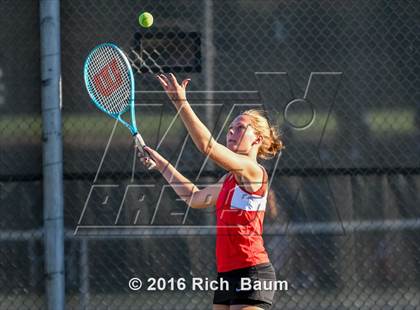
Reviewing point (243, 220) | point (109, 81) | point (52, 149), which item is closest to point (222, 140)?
point (109, 81)

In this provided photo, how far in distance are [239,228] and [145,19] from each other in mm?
1605

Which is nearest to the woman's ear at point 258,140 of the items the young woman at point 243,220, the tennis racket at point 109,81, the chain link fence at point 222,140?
the young woman at point 243,220

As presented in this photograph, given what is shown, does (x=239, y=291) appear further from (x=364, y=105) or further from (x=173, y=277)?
(x=364, y=105)

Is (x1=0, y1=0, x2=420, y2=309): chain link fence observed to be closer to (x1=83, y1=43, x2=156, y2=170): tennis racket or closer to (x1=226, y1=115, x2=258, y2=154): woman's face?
(x1=83, y1=43, x2=156, y2=170): tennis racket

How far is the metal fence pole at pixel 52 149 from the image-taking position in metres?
4.72

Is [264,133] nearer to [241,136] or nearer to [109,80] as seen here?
[241,136]

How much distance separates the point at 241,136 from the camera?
3.70m

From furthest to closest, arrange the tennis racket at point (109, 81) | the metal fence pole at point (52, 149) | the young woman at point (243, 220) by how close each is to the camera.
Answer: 1. the metal fence pole at point (52, 149)
2. the tennis racket at point (109, 81)
3. the young woman at point (243, 220)

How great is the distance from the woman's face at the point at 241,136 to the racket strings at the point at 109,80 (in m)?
0.89

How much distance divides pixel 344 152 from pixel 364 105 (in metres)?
0.30

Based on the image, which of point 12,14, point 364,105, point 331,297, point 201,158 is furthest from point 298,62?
point 12,14

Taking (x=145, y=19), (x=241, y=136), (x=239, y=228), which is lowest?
(x=239, y=228)

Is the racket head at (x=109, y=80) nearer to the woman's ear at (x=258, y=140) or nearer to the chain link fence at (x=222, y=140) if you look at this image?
the chain link fence at (x=222, y=140)

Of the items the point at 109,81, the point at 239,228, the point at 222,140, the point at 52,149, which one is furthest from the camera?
the point at 222,140
